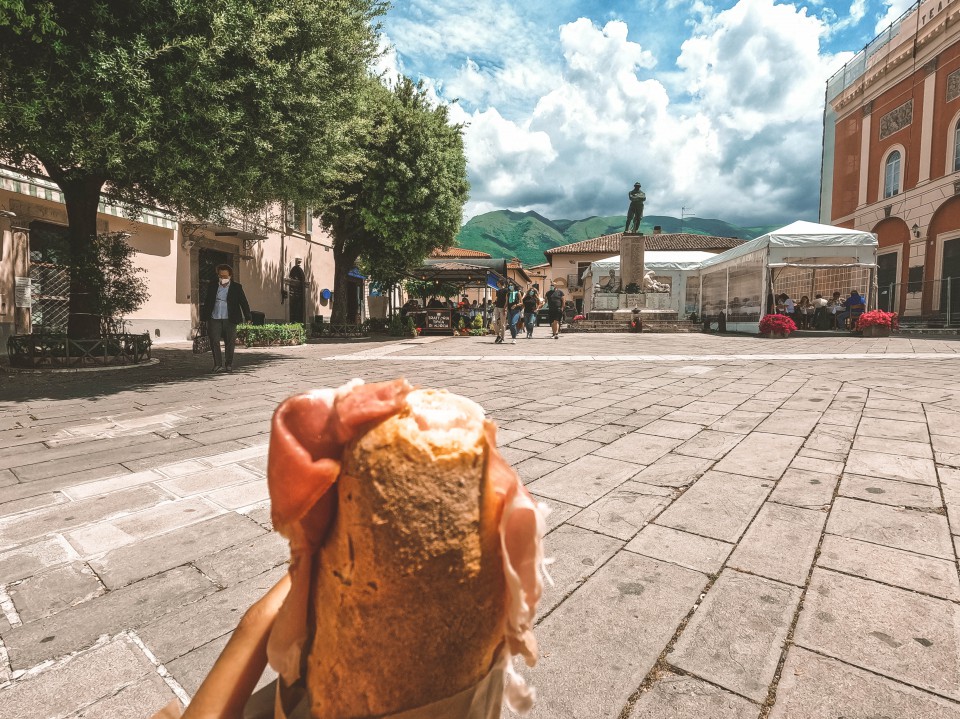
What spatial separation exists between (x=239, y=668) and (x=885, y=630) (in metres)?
1.73

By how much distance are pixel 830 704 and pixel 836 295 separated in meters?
20.1

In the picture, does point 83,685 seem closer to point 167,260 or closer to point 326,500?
point 326,500

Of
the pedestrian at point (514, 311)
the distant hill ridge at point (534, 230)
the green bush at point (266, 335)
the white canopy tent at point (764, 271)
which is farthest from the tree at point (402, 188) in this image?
the distant hill ridge at point (534, 230)

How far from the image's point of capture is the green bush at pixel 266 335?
44.0 ft

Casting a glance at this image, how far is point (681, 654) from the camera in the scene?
4.49ft

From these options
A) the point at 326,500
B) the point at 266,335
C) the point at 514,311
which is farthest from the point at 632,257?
the point at 326,500

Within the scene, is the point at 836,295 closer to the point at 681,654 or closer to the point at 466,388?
the point at 466,388

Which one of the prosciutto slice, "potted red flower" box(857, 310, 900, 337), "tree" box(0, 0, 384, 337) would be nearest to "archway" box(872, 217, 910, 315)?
"potted red flower" box(857, 310, 900, 337)

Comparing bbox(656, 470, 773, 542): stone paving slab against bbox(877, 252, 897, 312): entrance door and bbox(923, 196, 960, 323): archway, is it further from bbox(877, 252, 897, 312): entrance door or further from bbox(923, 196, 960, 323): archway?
bbox(877, 252, 897, 312): entrance door

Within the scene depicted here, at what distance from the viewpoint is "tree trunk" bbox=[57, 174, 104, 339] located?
7.56 metres

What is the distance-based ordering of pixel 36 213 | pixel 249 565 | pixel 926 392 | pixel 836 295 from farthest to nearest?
pixel 836 295
pixel 36 213
pixel 926 392
pixel 249 565

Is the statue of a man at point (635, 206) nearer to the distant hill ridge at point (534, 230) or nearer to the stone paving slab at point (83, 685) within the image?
the stone paving slab at point (83, 685)

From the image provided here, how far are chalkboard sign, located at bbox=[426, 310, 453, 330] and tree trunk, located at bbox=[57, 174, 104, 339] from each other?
11.4 m

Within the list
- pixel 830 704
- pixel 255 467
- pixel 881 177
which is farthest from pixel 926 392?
pixel 881 177
